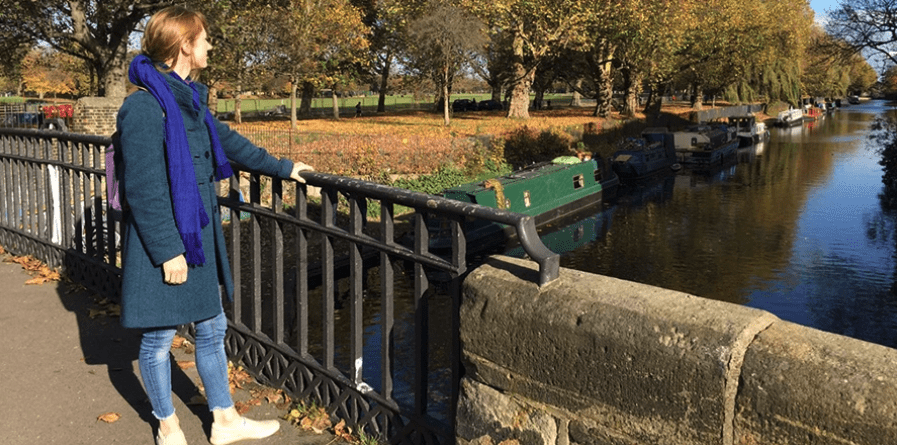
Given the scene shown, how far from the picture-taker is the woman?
3.54 meters

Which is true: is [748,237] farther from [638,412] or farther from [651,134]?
[638,412]

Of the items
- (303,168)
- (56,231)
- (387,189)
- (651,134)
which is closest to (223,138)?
(303,168)

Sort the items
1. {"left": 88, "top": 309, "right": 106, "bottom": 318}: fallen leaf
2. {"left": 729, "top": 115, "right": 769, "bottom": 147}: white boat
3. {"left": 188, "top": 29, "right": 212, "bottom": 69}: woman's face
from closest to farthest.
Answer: {"left": 188, "top": 29, "right": 212, "bottom": 69}: woman's face < {"left": 88, "top": 309, "right": 106, "bottom": 318}: fallen leaf < {"left": 729, "top": 115, "right": 769, "bottom": 147}: white boat

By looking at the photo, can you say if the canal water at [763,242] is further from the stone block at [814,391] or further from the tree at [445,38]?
the stone block at [814,391]

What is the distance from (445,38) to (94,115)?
1967cm

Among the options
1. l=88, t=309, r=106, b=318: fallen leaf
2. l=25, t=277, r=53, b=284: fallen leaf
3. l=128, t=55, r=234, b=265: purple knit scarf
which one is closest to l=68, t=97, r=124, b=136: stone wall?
l=25, t=277, r=53, b=284: fallen leaf

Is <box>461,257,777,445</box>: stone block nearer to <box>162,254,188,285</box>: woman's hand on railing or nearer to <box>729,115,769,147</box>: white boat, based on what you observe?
<box>162,254,188,285</box>: woman's hand on railing

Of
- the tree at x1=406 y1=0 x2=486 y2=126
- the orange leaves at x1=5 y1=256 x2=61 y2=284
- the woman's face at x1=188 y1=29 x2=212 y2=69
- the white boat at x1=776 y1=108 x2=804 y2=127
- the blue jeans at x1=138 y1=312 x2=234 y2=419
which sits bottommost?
the orange leaves at x1=5 y1=256 x2=61 y2=284

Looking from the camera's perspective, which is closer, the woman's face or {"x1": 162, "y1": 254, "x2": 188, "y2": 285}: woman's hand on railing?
{"x1": 162, "y1": 254, "x2": 188, "y2": 285}: woman's hand on railing

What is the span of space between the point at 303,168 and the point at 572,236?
69.9 ft

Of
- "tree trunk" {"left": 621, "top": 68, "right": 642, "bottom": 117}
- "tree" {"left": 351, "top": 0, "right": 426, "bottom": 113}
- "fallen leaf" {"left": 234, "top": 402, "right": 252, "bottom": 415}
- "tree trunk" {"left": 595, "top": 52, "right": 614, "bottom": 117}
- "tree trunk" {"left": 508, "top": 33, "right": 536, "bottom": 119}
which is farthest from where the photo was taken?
"tree trunk" {"left": 621, "top": 68, "right": 642, "bottom": 117}

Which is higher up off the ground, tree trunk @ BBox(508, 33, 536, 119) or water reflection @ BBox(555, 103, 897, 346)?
tree trunk @ BBox(508, 33, 536, 119)

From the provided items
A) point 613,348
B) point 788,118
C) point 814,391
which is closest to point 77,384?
point 613,348

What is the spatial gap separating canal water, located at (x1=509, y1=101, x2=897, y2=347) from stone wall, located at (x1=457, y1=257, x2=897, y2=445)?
13903mm
